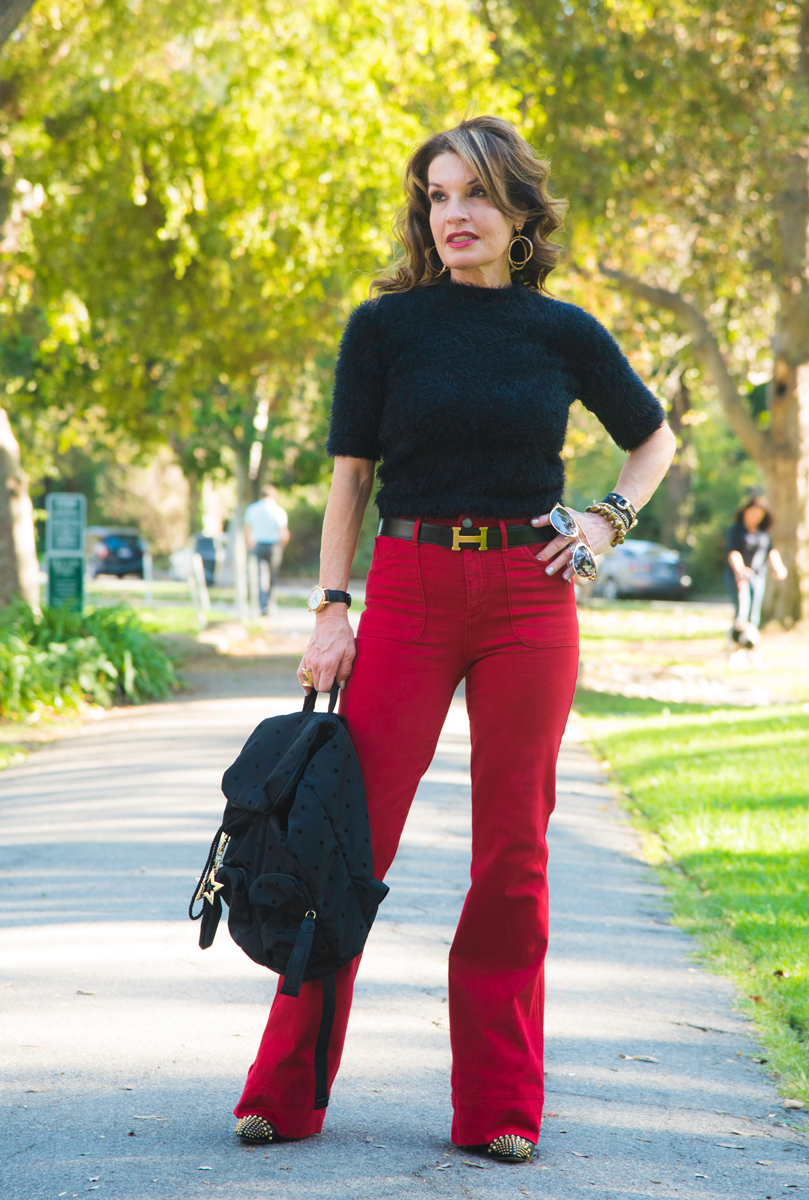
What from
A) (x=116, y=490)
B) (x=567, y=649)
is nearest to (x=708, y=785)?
(x=567, y=649)

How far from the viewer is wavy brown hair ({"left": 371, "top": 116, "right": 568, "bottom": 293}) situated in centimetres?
263

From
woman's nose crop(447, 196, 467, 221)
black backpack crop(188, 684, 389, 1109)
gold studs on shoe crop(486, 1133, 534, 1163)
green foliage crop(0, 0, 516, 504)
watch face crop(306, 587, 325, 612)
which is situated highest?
green foliage crop(0, 0, 516, 504)

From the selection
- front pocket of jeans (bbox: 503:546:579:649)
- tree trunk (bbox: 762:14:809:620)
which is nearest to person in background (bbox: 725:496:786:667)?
tree trunk (bbox: 762:14:809:620)

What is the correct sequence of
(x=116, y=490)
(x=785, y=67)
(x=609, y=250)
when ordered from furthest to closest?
(x=116, y=490)
(x=609, y=250)
(x=785, y=67)

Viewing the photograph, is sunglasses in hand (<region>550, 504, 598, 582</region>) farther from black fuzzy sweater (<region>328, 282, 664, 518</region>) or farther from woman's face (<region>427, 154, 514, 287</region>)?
woman's face (<region>427, 154, 514, 287</region>)

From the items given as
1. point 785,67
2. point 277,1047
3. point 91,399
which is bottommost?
point 277,1047

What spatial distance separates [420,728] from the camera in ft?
8.50

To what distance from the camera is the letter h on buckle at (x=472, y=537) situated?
8.42 feet

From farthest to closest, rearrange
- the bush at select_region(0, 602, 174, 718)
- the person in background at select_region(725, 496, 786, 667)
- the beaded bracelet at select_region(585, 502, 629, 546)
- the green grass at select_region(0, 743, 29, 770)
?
the person in background at select_region(725, 496, 786, 667) < the bush at select_region(0, 602, 174, 718) < the green grass at select_region(0, 743, 29, 770) < the beaded bracelet at select_region(585, 502, 629, 546)

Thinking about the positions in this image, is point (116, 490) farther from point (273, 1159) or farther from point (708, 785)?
point (273, 1159)

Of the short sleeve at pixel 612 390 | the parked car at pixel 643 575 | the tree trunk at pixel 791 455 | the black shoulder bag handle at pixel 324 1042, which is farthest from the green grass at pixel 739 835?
the parked car at pixel 643 575

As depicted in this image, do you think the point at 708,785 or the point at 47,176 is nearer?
the point at 708,785

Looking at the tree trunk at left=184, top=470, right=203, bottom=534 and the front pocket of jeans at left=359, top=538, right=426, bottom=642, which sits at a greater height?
the tree trunk at left=184, top=470, right=203, bottom=534

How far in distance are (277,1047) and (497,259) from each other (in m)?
1.69
